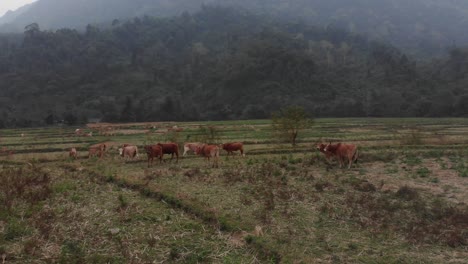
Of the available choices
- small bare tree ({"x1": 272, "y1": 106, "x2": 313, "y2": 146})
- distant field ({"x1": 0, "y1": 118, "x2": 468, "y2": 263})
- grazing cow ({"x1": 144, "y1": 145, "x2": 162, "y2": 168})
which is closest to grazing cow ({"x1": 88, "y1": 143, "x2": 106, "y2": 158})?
distant field ({"x1": 0, "y1": 118, "x2": 468, "y2": 263})

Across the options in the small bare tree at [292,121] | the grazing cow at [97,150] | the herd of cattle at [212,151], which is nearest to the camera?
the herd of cattle at [212,151]

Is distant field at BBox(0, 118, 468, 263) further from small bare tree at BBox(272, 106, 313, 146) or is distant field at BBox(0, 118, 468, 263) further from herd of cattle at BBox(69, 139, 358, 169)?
small bare tree at BBox(272, 106, 313, 146)

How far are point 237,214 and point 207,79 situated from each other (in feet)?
297

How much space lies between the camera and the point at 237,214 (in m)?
11.4

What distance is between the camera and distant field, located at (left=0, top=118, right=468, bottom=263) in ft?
29.0

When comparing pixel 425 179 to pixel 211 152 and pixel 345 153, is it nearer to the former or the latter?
pixel 345 153

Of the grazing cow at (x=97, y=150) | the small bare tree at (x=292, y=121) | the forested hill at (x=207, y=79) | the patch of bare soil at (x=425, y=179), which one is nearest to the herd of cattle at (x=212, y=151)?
the patch of bare soil at (x=425, y=179)

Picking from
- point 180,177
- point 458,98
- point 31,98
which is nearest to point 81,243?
point 180,177

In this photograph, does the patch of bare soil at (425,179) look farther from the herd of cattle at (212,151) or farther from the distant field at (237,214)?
the herd of cattle at (212,151)

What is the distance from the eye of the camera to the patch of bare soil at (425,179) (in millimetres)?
13608

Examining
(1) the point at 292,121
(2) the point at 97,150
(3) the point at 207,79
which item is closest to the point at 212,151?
(2) the point at 97,150

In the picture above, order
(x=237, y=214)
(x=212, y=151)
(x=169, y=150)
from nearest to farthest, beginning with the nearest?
(x=237, y=214) → (x=212, y=151) → (x=169, y=150)

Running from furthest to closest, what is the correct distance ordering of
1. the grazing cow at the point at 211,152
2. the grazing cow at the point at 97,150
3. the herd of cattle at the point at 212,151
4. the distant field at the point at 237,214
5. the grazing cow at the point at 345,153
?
the grazing cow at the point at 97,150, the grazing cow at the point at 211,152, the herd of cattle at the point at 212,151, the grazing cow at the point at 345,153, the distant field at the point at 237,214

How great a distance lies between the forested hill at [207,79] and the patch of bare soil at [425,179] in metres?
57.4
